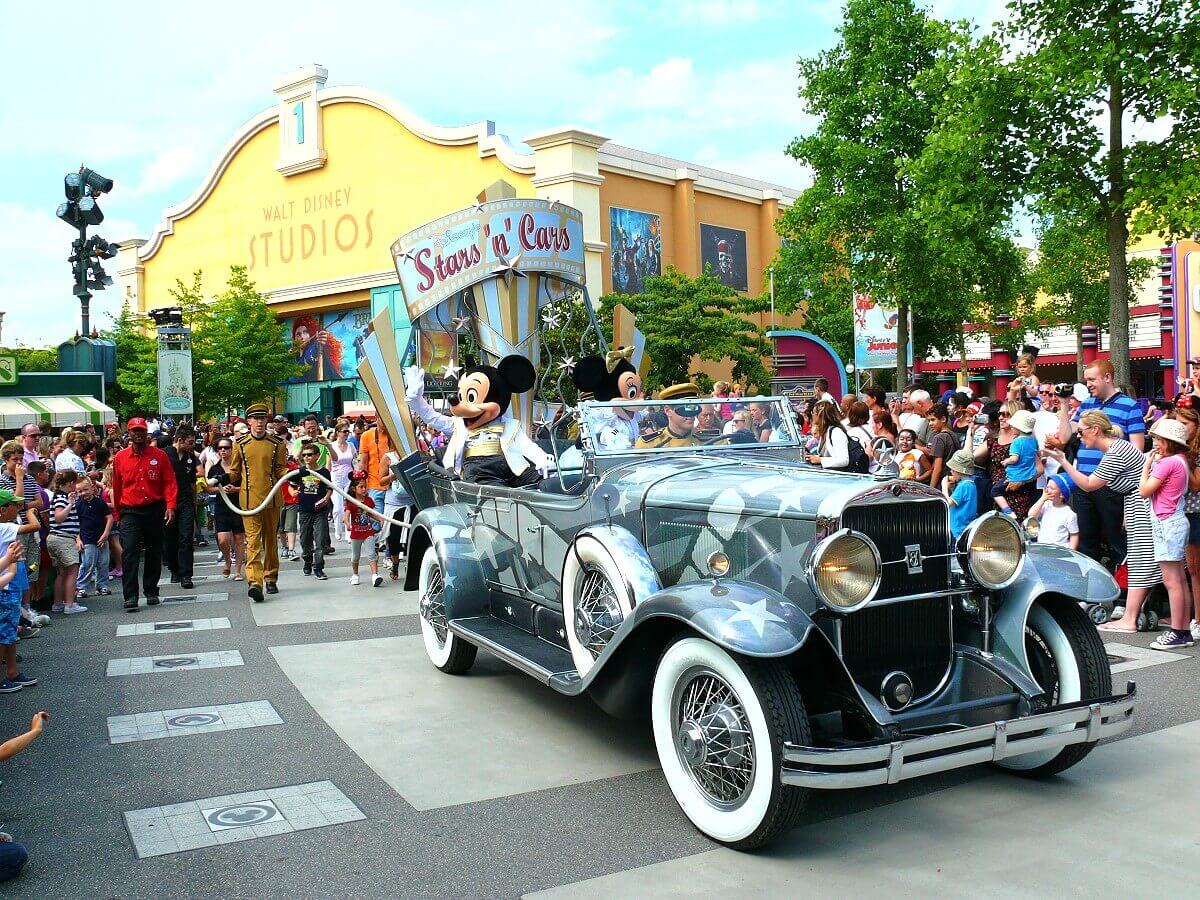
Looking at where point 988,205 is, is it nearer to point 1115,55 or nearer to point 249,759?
point 1115,55

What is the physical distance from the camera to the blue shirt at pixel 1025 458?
30.7 ft

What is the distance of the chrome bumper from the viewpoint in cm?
375

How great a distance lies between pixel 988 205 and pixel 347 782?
1658cm

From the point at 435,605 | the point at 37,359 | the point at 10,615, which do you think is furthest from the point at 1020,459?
the point at 37,359

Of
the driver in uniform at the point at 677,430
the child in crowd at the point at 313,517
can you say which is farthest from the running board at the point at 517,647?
the child in crowd at the point at 313,517

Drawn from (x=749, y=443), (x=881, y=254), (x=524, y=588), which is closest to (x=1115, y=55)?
(x=881, y=254)

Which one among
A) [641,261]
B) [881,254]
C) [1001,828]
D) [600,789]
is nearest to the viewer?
[1001,828]

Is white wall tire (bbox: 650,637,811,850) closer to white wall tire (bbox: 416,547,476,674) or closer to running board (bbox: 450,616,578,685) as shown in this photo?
running board (bbox: 450,616,578,685)

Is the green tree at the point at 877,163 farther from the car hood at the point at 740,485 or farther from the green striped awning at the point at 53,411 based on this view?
the green striped awning at the point at 53,411

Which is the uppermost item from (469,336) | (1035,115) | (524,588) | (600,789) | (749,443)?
(1035,115)

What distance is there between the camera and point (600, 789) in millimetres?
4809

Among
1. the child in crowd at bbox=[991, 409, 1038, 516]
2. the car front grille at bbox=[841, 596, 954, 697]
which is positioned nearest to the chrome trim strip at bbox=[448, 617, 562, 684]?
the car front grille at bbox=[841, 596, 954, 697]

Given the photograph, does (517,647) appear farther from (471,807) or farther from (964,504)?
(964,504)

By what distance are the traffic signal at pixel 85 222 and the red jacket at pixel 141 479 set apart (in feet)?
32.8
